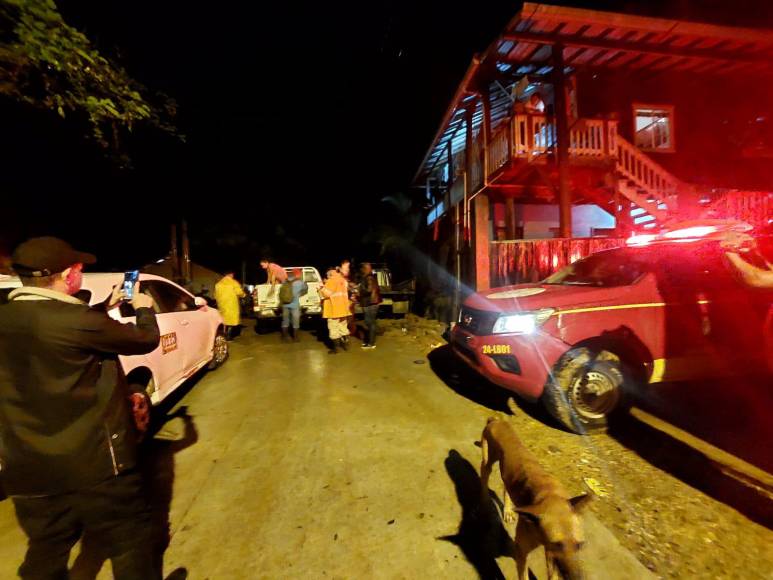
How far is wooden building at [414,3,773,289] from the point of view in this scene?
811 centimetres

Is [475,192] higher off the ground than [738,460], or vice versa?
[475,192]

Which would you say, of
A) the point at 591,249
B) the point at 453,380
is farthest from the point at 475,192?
the point at 453,380

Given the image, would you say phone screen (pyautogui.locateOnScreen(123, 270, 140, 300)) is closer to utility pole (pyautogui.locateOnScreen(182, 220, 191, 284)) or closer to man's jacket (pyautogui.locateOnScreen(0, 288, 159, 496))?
man's jacket (pyautogui.locateOnScreen(0, 288, 159, 496))

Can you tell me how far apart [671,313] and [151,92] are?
7.51m

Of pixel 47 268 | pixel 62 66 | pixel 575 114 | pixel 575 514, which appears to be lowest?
pixel 575 514

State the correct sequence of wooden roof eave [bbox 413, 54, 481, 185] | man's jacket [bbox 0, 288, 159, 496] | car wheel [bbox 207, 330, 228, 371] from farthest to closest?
wooden roof eave [bbox 413, 54, 481, 185] < car wheel [bbox 207, 330, 228, 371] < man's jacket [bbox 0, 288, 159, 496]

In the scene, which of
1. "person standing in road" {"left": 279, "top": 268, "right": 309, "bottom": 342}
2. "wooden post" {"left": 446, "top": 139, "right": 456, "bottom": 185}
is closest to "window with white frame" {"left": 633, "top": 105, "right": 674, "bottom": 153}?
"wooden post" {"left": 446, "top": 139, "right": 456, "bottom": 185}

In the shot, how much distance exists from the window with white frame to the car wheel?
40.2ft

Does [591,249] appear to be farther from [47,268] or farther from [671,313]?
[47,268]

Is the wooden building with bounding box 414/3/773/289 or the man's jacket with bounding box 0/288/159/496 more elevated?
the wooden building with bounding box 414/3/773/289

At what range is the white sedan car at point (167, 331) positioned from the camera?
3502mm

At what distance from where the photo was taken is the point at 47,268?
163cm

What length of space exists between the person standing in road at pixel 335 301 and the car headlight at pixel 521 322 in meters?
4.02

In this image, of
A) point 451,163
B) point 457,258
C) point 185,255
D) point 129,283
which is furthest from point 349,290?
point 185,255
